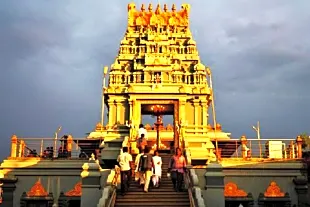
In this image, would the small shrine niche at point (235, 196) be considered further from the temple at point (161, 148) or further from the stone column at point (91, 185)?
the stone column at point (91, 185)

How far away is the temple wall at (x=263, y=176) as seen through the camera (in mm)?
26469

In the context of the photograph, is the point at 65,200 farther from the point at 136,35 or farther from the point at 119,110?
the point at 136,35

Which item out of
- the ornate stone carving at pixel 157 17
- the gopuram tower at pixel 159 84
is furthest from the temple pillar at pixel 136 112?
the ornate stone carving at pixel 157 17

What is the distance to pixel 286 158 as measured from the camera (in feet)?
89.2

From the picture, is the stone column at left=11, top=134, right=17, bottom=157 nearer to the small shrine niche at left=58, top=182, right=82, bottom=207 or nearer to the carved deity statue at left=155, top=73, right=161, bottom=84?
the small shrine niche at left=58, top=182, right=82, bottom=207

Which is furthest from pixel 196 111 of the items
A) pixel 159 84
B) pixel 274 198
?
pixel 274 198

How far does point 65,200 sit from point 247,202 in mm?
10845

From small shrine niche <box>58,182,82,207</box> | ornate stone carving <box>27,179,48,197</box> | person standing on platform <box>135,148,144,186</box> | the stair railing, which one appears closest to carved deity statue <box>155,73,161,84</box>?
small shrine niche <box>58,182,82,207</box>

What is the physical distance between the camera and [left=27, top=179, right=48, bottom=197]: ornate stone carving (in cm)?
2658

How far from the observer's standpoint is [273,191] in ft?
86.9

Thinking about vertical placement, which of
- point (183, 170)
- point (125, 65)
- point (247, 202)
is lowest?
point (247, 202)

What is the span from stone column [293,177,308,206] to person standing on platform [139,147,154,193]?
13.2 metres

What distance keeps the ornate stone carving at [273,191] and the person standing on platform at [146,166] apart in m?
12.2

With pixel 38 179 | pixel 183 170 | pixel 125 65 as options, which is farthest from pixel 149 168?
pixel 125 65
